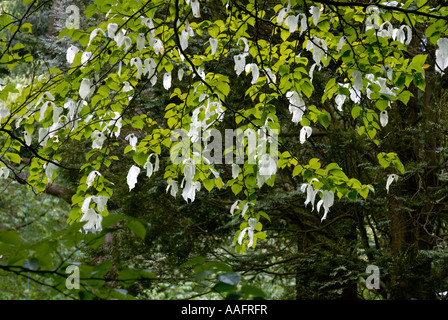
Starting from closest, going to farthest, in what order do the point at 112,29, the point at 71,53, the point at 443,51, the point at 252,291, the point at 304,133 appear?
the point at 252,291 → the point at 443,51 → the point at 112,29 → the point at 71,53 → the point at 304,133

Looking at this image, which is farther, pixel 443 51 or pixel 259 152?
pixel 259 152

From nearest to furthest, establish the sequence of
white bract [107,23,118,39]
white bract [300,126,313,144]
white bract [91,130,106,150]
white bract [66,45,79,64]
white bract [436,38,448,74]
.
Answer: white bract [436,38,448,74]
white bract [107,23,118,39]
white bract [66,45,79,64]
white bract [300,126,313,144]
white bract [91,130,106,150]

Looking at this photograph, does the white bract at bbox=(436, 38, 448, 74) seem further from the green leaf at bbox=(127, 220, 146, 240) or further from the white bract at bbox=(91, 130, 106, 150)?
the white bract at bbox=(91, 130, 106, 150)

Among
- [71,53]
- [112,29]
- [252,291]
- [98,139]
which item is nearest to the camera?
[252,291]

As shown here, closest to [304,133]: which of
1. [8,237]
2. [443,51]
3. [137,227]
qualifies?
[443,51]

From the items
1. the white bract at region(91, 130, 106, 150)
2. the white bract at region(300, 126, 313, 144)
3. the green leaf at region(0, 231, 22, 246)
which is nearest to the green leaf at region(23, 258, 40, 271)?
the green leaf at region(0, 231, 22, 246)

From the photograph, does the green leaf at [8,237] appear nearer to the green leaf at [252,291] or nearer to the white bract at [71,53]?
the green leaf at [252,291]

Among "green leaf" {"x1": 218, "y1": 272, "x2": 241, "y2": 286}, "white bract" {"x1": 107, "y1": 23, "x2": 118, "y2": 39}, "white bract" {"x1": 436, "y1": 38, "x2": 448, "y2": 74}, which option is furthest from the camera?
"white bract" {"x1": 107, "y1": 23, "x2": 118, "y2": 39}

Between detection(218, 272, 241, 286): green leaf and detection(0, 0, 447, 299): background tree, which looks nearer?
detection(218, 272, 241, 286): green leaf

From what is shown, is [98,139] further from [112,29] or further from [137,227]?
[137,227]

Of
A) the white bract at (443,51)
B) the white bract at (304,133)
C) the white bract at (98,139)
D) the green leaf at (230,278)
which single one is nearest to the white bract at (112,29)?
the white bract at (98,139)

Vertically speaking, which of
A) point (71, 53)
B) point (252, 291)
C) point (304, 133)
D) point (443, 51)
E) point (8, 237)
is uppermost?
point (71, 53)
